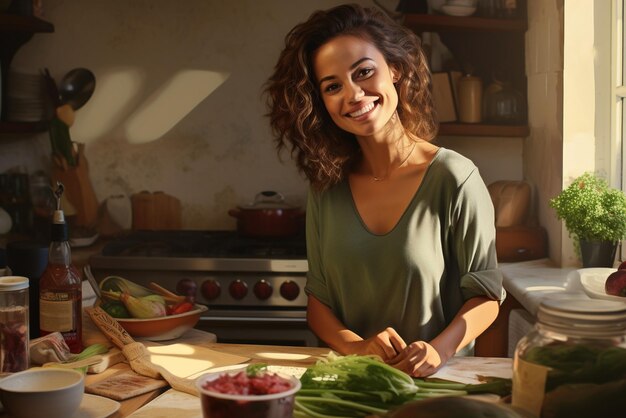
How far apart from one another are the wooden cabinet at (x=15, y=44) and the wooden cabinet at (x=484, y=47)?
1.52 meters

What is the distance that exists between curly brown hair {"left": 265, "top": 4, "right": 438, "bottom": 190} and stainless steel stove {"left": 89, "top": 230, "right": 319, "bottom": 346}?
1039 millimetres

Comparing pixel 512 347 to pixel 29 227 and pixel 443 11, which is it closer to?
pixel 443 11

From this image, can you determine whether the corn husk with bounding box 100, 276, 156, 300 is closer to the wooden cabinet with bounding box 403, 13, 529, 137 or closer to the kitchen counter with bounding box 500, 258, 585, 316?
the kitchen counter with bounding box 500, 258, 585, 316

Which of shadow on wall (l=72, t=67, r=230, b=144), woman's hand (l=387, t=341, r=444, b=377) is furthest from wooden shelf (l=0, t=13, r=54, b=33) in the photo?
woman's hand (l=387, t=341, r=444, b=377)

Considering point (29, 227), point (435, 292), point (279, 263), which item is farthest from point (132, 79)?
point (435, 292)

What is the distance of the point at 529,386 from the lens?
1024mm

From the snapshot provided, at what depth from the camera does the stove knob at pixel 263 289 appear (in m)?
3.05

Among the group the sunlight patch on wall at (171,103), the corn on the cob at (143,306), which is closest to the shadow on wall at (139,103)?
the sunlight patch on wall at (171,103)

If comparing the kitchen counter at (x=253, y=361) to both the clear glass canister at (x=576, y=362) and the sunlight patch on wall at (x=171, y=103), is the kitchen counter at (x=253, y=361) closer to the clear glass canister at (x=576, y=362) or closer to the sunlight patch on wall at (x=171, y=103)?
the clear glass canister at (x=576, y=362)

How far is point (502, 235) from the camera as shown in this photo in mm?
3037

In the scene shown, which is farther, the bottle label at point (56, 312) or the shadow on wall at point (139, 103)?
the shadow on wall at point (139, 103)

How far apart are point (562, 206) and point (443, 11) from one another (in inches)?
40.0

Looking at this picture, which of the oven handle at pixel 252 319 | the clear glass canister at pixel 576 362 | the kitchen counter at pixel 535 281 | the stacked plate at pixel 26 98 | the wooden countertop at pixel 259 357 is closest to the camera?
the clear glass canister at pixel 576 362

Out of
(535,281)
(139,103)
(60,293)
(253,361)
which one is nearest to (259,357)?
(253,361)
